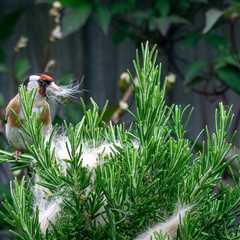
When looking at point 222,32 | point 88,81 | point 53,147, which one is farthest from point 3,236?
point 53,147

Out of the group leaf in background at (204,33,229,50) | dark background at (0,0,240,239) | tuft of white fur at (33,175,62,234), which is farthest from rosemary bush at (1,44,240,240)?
leaf in background at (204,33,229,50)

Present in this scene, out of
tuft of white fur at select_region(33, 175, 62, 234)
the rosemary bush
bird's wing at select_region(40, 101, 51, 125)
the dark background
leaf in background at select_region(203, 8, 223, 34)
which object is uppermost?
the rosemary bush

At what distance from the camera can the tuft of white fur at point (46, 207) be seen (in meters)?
1.23

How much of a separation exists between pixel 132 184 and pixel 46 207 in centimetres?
15

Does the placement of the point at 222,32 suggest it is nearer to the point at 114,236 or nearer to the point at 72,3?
the point at 72,3

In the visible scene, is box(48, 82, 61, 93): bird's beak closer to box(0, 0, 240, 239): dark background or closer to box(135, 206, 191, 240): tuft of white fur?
box(135, 206, 191, 240): tuft of white fur

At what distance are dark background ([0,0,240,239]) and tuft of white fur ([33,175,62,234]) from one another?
1.57m

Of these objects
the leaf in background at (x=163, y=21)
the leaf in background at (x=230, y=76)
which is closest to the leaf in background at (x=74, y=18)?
the leaf in background at (x=163, y=21)

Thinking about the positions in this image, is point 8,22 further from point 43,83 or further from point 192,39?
point 43,83

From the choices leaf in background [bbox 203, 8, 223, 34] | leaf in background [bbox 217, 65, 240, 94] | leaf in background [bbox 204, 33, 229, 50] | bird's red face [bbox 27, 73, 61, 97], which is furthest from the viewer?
leaf in background [bbox 204, 33, 229, 50]

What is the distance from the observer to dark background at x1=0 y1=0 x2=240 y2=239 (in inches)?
123

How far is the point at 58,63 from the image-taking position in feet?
12.3

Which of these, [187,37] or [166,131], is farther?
[187,37]

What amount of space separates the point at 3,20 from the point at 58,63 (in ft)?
1.18
